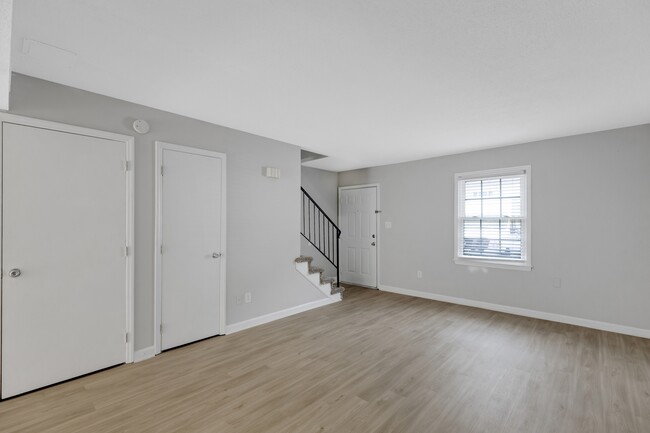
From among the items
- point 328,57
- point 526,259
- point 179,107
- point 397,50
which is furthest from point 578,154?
point 179,107

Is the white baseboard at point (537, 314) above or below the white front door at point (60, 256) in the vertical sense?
below

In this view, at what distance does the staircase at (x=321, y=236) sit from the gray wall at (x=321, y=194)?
0.52 feet

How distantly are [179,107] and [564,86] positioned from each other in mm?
3637

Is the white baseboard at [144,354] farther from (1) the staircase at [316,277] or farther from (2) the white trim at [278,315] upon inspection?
(1) the staircase at [316,277]

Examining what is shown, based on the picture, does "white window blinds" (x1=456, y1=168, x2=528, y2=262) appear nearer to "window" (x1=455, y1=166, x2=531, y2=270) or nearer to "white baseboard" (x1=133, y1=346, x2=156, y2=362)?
"window" (x1=455, y1=166, x2=531, y2=270)

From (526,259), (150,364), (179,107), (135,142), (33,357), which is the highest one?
(179,107)

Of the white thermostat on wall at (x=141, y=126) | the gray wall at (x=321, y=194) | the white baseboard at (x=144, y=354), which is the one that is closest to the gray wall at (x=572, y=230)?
the gray wall at (x=321, y=194)

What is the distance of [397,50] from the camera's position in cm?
203

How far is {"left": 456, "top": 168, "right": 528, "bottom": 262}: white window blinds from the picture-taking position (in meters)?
4.46

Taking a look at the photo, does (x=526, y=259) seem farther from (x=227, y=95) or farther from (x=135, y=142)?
(x=135, y=142)

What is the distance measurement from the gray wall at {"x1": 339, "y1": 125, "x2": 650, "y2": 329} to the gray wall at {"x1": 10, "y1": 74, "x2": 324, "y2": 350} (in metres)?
2.47

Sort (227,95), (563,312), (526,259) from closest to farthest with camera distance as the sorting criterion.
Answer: (227,95) < (563,312) < (526,259)

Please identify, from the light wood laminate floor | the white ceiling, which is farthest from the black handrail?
the white ceiling

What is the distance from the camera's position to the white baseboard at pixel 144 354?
2.92 m
